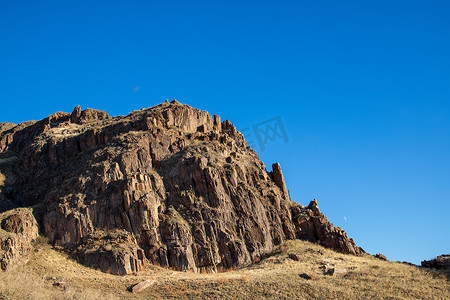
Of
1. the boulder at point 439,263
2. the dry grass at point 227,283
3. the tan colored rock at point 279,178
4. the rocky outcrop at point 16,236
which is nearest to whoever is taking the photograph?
the dry grass at point 227,283

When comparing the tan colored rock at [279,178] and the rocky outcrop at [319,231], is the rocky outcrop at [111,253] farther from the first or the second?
the tan colored rock at [279,178]

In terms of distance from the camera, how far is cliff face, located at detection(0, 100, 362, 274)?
52562mm

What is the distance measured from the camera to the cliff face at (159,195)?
5256cm

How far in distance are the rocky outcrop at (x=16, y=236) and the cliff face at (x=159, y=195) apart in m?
2.12

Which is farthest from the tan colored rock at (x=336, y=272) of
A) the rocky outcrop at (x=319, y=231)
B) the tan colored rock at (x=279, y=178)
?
the tan colored rock at (x=279, y=178)

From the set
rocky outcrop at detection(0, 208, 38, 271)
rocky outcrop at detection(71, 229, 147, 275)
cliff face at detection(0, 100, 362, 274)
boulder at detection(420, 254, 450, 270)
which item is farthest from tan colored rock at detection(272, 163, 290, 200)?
rocky outcrop at detection(0, 208, 38, 271)

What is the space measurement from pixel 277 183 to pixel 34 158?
37730mm

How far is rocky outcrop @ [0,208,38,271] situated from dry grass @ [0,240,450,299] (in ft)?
3.63

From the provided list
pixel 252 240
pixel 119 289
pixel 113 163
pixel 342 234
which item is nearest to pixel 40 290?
pixel 119 289

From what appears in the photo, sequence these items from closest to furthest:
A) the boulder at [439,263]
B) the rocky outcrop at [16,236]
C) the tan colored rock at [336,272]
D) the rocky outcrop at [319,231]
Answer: the rocky outcrop at [16,236] < the tan colored rock at [336,272] < the boulder at [439,263] < the rocky outcrop at [319,231]

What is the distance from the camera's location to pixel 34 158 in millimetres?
69250

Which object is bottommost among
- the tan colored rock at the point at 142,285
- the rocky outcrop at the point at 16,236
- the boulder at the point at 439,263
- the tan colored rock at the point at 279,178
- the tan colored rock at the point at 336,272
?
the boulder at the point at 439,263

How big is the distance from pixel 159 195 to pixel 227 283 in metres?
16.7

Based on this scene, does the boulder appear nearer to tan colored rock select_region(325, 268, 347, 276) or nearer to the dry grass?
the dry grass
